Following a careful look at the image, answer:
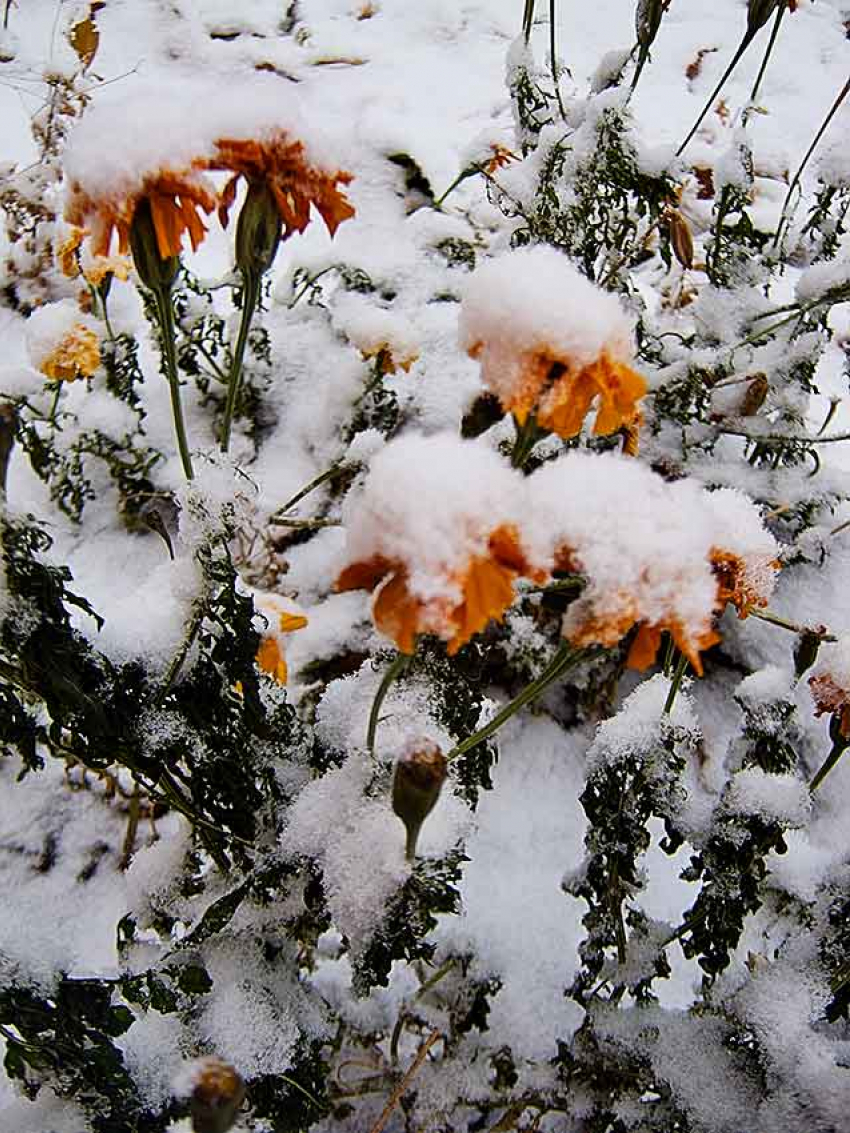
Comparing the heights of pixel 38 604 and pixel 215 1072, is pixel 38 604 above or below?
above

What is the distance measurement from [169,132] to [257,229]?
0.31ft

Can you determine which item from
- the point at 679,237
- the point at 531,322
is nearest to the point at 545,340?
the point at 531,322

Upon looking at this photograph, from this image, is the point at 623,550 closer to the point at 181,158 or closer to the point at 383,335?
the point at 181,158

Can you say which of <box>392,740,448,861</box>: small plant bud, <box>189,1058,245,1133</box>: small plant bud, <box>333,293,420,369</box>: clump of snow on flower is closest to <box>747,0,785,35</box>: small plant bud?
<box>333,293,420,369</box>: clump of snow on flower

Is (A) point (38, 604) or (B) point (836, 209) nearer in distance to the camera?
(A) point (38, 604)

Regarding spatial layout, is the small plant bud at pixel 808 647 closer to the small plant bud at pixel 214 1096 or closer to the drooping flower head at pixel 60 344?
the small plant bud at pixel 214 1096

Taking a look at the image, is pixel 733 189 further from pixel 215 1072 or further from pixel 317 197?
pixel 215 1072

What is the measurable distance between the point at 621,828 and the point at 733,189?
914 mm

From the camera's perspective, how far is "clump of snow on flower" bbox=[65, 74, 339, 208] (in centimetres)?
57

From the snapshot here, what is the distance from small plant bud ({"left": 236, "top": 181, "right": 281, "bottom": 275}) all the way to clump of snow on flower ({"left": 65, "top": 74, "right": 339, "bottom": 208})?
0.15 ft

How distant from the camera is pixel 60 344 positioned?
124cm

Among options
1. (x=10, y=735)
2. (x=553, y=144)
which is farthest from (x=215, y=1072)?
(x=553, y=144)

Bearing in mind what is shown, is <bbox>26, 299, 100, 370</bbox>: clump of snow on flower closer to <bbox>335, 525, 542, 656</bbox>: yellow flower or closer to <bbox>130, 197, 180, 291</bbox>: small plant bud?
<bbox>130, 197, 180, 291</bbox>: small plant bud

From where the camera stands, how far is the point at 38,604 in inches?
24.5
